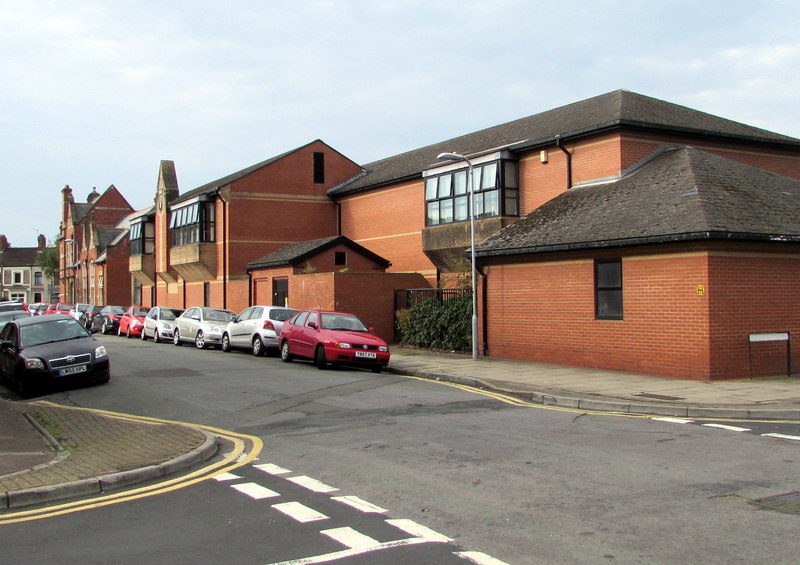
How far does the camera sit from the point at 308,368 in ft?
62.2

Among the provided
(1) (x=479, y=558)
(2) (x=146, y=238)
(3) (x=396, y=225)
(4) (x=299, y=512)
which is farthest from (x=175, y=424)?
(2) (x=146, y=238)

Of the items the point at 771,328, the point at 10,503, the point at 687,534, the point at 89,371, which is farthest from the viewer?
the point at 771,328

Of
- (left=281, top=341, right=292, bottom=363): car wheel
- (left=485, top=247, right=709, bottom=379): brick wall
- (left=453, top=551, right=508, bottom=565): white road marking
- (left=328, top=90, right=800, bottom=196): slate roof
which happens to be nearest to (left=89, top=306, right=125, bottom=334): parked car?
(left=328, top=90, right=800, bottom=196): slate roof

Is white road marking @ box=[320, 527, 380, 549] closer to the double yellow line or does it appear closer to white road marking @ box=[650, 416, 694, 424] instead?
the double yellow line

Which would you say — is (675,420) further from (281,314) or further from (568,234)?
(281,314)

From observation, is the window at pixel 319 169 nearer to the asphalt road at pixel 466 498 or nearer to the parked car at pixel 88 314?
the parked car at pixel 88 314

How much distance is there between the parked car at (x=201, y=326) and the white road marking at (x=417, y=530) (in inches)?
820

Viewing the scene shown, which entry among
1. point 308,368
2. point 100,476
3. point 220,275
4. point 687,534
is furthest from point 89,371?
point 220,275

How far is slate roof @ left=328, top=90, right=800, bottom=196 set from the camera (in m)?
23.0

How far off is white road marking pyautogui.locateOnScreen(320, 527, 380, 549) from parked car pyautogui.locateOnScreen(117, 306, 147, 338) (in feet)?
99.3

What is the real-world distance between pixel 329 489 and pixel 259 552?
5.82 ft

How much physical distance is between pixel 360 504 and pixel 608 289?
12.5m

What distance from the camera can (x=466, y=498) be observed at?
6.42 meters

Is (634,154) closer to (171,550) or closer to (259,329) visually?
(259,329)
